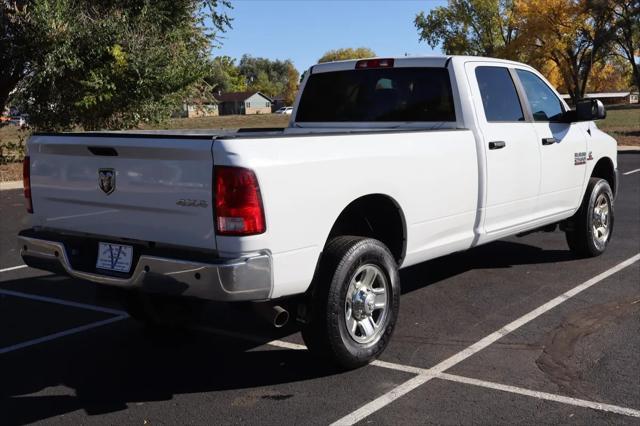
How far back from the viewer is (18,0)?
1611 centimetres

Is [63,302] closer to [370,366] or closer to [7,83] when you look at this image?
[370,366]

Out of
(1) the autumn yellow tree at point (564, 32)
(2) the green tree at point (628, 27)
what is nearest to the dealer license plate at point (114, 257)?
(2) the green tree at point (628, 27)

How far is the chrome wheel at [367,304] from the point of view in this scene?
4.70 m

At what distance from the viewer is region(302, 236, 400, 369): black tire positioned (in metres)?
4.46

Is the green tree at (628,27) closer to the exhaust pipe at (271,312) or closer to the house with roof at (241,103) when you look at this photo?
the exhaust pipe at (271,312)

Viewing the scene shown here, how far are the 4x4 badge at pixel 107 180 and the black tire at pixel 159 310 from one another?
3.64 feet

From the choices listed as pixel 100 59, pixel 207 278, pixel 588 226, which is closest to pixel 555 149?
pixel 588 226

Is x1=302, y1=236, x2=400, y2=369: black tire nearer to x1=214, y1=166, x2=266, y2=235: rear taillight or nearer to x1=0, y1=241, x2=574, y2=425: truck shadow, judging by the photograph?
x1=0, y1=241, x2=574, y2=425: truck shadow

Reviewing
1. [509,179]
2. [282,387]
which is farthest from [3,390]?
[509,179]

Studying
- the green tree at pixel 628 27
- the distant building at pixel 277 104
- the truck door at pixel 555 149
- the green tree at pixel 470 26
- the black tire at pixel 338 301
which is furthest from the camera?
the distant building at pixel 277 104

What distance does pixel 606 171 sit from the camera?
8180 mm

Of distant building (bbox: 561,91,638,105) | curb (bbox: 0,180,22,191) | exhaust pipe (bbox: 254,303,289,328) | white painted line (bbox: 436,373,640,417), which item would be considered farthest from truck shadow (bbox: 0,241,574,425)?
distant building (bbox: 561,91,638,105)

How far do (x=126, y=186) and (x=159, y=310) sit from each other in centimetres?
145

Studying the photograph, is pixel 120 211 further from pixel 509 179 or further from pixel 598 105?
pixel 598 105
